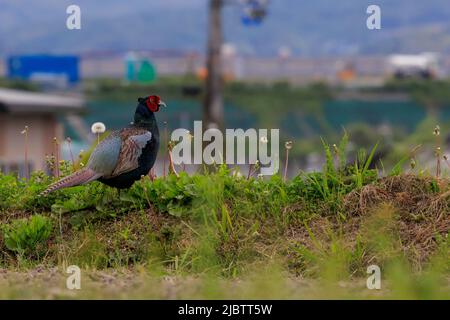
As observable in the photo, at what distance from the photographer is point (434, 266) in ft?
27.4

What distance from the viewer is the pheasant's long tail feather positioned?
29.9 feet

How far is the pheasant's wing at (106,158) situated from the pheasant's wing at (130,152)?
3 centimetres

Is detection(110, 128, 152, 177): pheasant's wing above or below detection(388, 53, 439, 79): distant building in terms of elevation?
below

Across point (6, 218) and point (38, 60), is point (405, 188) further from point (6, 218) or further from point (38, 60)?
point (38, 60)

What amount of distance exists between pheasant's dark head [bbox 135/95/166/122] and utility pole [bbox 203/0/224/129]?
2505 centimetres

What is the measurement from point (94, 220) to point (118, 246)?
0.42 metres

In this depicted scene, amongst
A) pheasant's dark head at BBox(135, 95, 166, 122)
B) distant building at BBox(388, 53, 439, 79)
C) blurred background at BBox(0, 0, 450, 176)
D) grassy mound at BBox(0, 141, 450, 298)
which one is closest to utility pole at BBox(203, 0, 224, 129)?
blurred background at BBox(0, 0, 450, 176)

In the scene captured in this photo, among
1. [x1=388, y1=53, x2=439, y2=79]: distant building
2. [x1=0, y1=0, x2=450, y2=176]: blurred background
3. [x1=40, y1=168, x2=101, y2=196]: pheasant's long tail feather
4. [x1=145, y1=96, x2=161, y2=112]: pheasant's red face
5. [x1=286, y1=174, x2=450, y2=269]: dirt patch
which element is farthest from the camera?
[x1=388, y1=53, x2=439, y2=79]: distant building

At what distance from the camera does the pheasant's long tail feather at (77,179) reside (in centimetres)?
912

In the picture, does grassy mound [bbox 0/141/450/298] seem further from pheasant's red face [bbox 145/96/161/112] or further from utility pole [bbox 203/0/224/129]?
utility pole [bbox 203/0/224/129]

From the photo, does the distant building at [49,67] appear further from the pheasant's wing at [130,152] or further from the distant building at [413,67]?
the distant building at [413,67]

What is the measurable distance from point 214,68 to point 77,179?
26516 mm

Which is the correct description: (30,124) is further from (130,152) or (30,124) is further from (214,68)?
(130,152)

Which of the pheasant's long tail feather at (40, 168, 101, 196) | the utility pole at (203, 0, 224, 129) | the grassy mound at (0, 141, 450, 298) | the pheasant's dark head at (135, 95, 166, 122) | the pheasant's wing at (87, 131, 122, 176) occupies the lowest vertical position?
the grassy mound at (0, 141, 450, 298)
